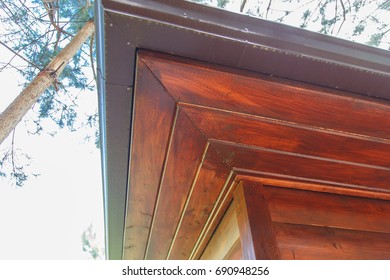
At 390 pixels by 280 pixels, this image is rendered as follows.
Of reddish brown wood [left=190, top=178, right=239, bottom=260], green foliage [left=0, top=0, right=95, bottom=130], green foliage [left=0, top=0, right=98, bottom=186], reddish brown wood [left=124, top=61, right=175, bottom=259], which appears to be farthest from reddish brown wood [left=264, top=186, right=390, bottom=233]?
green foliage [left=0, top=0, right=98, bottom=186]

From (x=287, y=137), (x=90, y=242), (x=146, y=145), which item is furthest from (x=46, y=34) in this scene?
(x=90, y=242)

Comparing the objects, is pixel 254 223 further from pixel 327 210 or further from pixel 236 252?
pixel 327 210

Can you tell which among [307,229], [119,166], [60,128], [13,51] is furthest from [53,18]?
[307,229]

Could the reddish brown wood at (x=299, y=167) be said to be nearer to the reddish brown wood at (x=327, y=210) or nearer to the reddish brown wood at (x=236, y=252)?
the reddish brown wood at (x=327, y=210)

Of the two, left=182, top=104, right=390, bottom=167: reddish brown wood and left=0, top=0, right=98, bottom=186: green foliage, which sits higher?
left=0, top=0, right=98, bottom=186: green foliage

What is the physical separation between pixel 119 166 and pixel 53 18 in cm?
361

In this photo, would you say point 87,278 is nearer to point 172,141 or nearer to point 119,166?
point 119,166

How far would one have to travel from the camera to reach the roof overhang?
72 centimetres

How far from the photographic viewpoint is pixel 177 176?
1211mm

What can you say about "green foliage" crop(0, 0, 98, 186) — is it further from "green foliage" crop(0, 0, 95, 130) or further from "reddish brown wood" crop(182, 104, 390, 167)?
"reddish brown wood" crop(182, 104, 390, 167)

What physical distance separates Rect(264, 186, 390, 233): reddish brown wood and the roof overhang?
0.55 meters

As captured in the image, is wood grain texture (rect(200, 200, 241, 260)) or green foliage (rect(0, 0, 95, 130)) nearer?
wood grain texture (rect(200, 200, 241, 260))

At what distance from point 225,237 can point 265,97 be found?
Answer: 0.81m

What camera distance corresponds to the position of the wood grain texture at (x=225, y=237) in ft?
4.13
